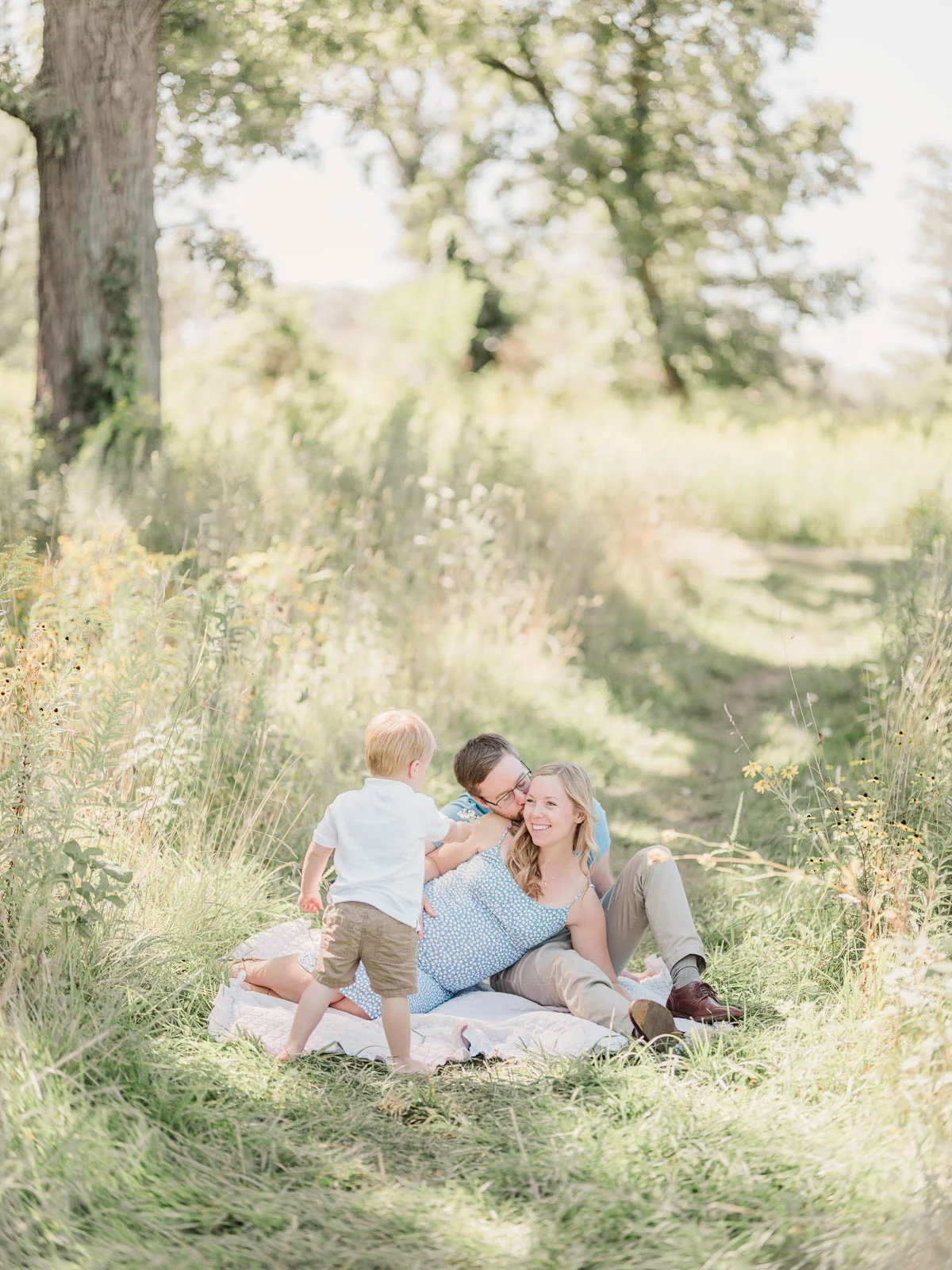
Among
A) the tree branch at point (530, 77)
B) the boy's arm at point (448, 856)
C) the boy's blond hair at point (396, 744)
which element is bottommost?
the boy's arm at point (448, 856)

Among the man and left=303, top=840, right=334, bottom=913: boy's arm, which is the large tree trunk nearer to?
the man

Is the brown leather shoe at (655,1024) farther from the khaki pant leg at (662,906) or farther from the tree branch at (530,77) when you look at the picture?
the tree branch at (530,77)

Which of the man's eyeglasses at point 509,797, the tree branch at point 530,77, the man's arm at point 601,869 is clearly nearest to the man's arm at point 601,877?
the man's arm at point 601,869

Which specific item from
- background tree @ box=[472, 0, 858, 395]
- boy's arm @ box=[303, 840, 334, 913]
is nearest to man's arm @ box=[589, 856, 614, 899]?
boy's arm @ box=[303, 840, 334, 913]

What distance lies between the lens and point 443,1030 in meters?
3.41

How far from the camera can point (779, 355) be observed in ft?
69.1

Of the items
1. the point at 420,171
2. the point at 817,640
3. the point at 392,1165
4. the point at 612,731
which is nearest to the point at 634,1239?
the point at 392,1165

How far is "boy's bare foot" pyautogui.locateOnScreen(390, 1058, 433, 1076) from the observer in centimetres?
313

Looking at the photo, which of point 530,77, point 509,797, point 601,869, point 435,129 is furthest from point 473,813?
point 435,129

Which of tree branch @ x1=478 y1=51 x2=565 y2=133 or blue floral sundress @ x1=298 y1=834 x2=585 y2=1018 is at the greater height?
tree branch @ x1=478 y1=51 x2=565 y2=133

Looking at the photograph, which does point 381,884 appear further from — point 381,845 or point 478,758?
point 478,758

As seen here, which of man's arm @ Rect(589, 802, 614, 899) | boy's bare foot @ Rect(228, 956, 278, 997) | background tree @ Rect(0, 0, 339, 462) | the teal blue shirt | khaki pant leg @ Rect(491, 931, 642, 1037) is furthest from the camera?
background tree @ Rect(0, 0, 339, 462)

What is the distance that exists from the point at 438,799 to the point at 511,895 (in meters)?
1.61

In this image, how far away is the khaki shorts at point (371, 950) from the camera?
311cm
